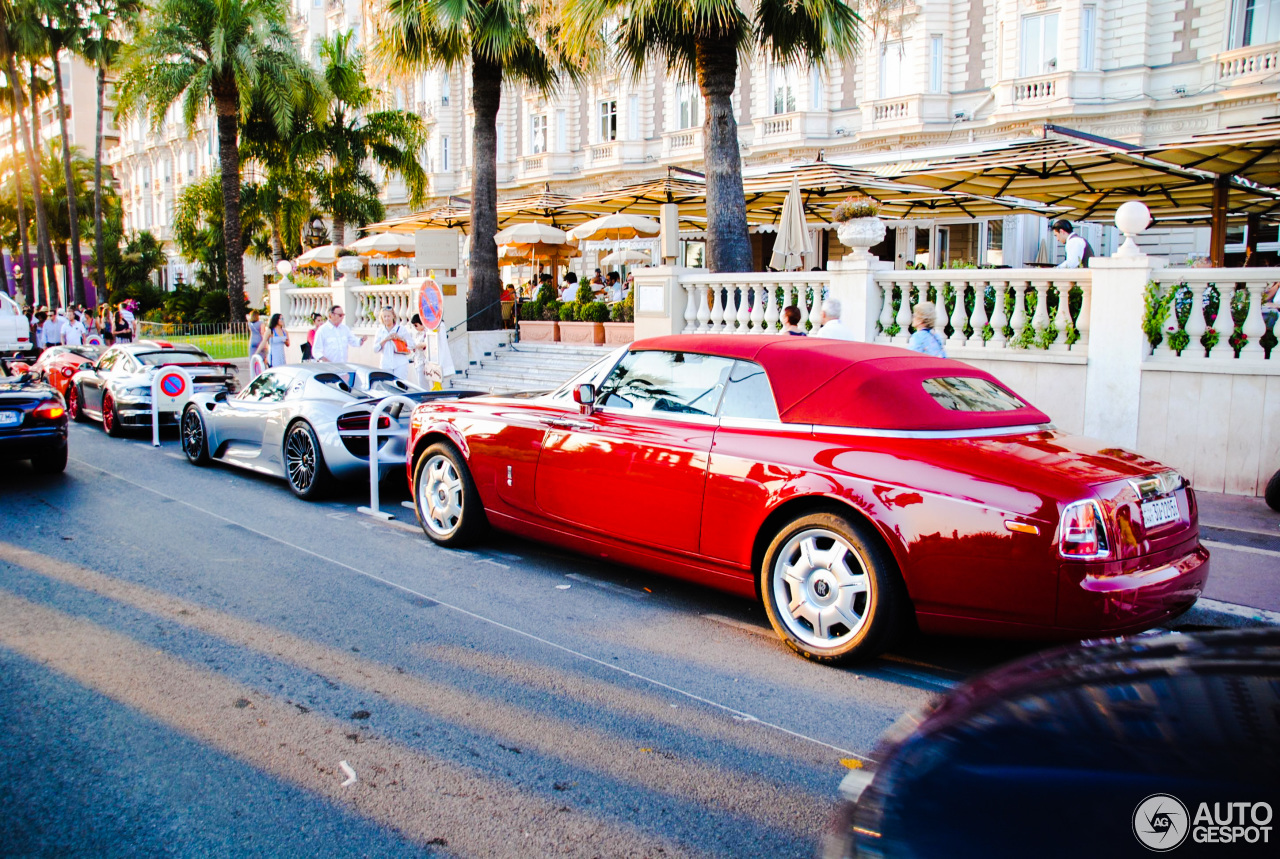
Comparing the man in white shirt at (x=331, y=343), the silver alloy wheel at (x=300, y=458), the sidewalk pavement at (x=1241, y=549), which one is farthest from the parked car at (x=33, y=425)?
the sidewalk pavement at (x=1241, y=549)

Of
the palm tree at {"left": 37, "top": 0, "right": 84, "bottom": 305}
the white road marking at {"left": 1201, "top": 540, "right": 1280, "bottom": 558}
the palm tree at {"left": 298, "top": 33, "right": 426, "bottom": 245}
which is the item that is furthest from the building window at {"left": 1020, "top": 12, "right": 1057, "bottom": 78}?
the palm tree at {"left": 37, "top": 0, "right": 84, "bottom": 305}

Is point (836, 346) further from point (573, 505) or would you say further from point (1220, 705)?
point (1220, 705)

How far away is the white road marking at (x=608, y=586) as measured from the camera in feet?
19.2

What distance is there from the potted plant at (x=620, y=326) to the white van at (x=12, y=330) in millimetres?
15329

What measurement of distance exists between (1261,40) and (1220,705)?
25975 mm

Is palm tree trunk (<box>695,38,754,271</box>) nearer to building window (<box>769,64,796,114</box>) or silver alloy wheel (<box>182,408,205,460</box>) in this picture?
silver alloy wheel (<box>182,408,205,460</box>)

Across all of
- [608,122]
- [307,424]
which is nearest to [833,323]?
[307,424]

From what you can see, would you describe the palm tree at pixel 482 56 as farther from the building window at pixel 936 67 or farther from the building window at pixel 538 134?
the building window at pixel 538 134

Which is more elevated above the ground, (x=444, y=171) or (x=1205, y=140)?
(x=444, y=171)

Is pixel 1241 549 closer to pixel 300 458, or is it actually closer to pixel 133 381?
pixel 300 458

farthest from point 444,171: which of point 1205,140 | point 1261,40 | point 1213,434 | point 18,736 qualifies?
point 18,736

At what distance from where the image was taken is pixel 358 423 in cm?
879

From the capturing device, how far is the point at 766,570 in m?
4.82

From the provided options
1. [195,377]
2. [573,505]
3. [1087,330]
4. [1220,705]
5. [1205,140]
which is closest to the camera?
[1220,705]
